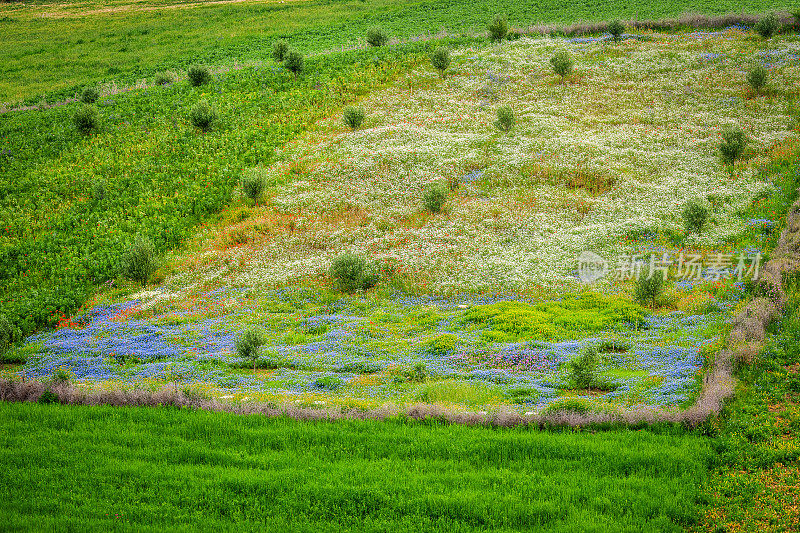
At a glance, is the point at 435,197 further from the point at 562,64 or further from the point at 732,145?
the point at 562,64

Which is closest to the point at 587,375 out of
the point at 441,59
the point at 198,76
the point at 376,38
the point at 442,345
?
the point at 442,345

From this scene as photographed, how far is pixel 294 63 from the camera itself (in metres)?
50.2

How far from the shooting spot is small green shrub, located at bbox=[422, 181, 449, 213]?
30.9 metres

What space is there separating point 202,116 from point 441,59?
786 inches

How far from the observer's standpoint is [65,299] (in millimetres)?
25891

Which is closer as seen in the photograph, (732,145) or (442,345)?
(442,345)

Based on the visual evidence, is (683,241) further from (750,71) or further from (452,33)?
(452,33)

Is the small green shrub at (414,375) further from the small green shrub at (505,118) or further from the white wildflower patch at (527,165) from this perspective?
the small green shrub at (505,118)

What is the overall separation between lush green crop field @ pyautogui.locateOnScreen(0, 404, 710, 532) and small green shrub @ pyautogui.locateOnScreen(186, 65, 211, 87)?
136 feet

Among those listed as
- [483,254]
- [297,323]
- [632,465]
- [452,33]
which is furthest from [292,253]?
[452,33]

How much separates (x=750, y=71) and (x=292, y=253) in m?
34.5

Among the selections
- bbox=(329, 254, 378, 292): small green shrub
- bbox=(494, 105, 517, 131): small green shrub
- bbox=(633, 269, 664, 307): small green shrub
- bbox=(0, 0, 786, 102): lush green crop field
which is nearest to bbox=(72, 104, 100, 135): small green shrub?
bbox=(0, 0, 786, 102): lush green crop field

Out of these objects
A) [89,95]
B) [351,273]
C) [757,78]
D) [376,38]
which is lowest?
[351,273]

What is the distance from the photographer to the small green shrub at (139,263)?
2731 cm
